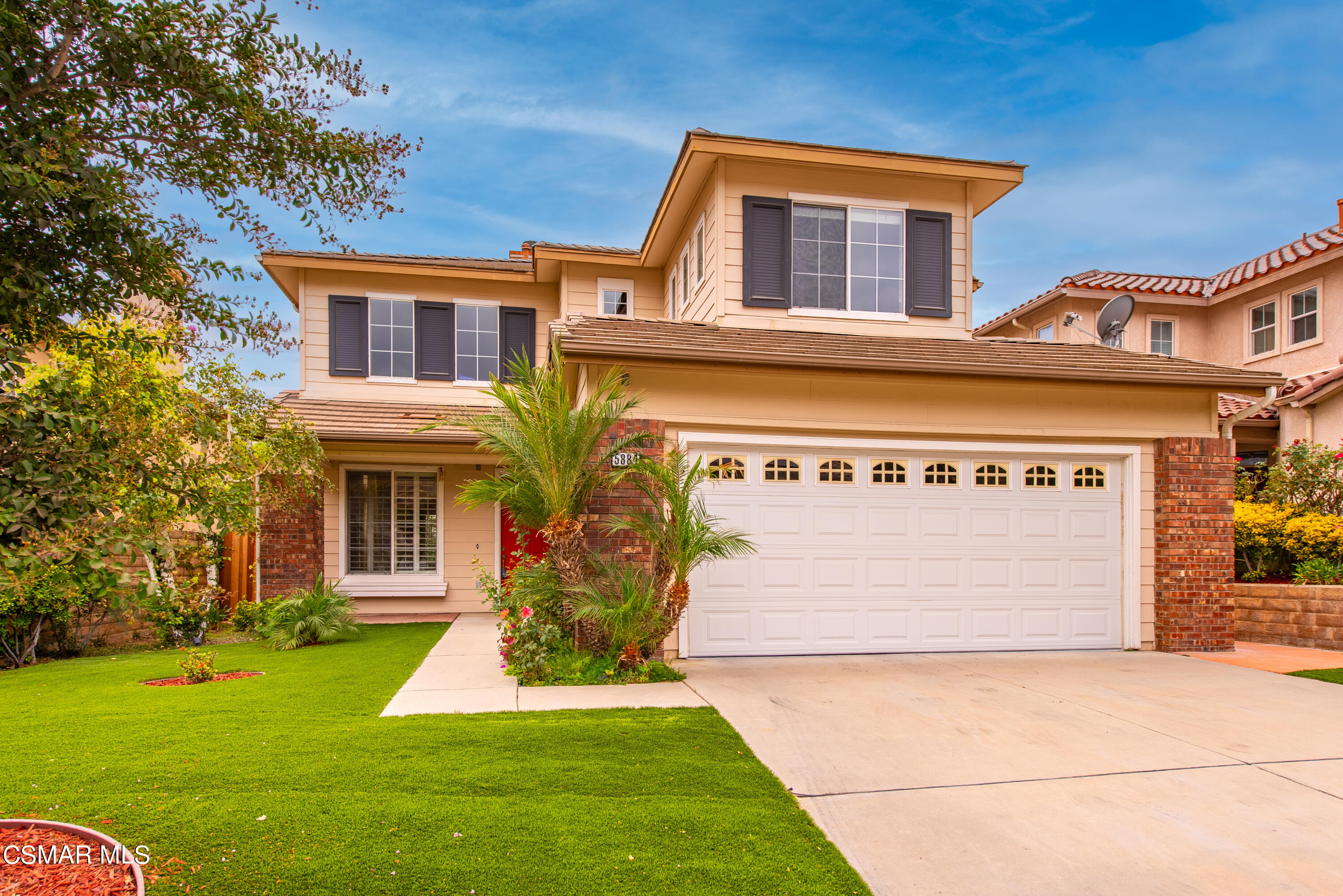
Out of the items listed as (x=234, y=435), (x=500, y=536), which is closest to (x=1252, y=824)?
(x=234, y=435)

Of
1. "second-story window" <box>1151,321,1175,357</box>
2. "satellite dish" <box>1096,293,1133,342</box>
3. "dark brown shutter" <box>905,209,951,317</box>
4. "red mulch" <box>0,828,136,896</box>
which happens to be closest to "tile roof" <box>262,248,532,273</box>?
"dark brown shutter" <box>905,209,951,317</box>

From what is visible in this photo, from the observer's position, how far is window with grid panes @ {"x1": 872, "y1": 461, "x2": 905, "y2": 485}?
8.87 meters

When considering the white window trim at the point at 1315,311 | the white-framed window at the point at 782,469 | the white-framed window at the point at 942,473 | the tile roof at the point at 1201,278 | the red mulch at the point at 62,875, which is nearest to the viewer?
the red mulch at the point at 62,875

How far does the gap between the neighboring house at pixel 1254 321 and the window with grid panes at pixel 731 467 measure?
30.4ft

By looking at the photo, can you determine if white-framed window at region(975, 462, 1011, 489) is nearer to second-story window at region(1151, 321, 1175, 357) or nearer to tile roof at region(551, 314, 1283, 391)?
tile roof at region(551, 314, 1283, 391)

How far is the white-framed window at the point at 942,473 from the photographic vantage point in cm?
898

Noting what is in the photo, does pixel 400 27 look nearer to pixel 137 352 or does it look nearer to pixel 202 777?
pixel 137 352

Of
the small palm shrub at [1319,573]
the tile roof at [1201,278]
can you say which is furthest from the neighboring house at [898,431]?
the tile roof at [1201,278]

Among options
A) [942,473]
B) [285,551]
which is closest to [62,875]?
[942,473]

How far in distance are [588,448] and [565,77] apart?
9472 mm

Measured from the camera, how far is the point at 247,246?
3980 millimetres

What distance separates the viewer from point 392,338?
13.8m

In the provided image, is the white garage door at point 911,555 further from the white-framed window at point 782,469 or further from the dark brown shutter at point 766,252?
the dark brown shutter at point 766,252

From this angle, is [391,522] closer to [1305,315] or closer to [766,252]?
[766,252]
